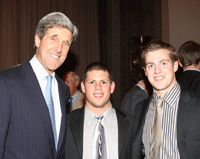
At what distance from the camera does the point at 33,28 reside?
4.59 meters

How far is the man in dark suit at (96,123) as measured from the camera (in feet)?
5.78

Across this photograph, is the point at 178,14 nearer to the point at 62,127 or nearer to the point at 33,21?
the point at 33,21

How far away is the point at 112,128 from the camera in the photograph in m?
1.89

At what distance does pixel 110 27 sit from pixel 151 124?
3913mm

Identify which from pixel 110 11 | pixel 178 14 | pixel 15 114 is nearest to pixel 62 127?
pixel 15 114

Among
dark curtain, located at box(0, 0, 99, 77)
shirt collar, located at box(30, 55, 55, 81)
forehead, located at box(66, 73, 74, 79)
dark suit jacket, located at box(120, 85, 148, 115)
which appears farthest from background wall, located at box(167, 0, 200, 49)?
shirt collar, located at box(30, 55, 55, 81)

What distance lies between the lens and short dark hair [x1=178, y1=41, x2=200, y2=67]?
7.85 ft

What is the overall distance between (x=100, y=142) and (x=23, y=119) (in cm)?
77

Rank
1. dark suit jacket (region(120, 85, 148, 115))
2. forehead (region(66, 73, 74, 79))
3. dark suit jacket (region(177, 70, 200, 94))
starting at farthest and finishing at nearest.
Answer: forehead (region(66, 73, 74, 79)) → dark suit jacket (region(120, 85, 148, 115)) → dark suit jacket (region(177, 70, 200, 94))

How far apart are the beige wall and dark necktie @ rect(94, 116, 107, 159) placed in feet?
12.7

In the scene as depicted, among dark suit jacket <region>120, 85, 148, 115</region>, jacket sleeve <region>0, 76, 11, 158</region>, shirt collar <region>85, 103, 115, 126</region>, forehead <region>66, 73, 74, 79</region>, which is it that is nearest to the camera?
jacket sleeve <region>0, 76, 11, 158</region>

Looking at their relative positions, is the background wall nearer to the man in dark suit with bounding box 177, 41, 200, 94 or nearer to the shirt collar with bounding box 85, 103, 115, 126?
the man in dark suit with bounding box 177, 41, 200, 94

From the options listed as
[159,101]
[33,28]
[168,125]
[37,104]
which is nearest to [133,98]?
[159,101]

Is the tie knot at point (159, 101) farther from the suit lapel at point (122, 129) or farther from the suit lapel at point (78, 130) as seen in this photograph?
the suit lapel at point (78, 130)
